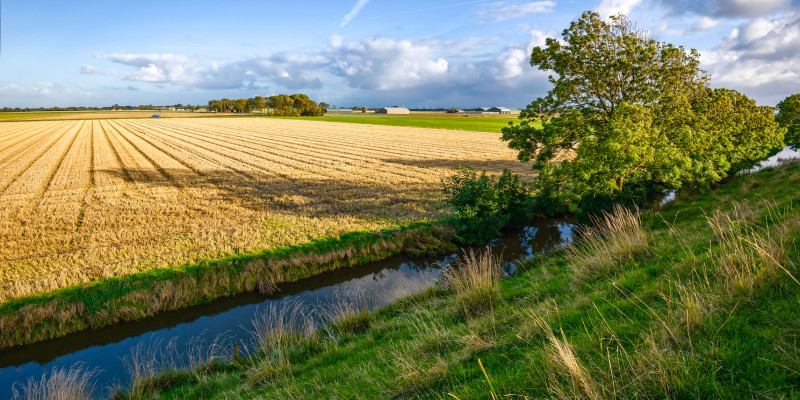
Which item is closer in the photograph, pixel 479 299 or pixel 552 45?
pixel 479 299

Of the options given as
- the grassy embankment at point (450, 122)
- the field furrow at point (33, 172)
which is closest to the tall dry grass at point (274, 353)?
the field furrow at point (33, 172)

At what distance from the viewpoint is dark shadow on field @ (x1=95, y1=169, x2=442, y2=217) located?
21.1 meters

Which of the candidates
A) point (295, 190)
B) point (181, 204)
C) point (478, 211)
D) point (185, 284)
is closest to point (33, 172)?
point (181, 204)

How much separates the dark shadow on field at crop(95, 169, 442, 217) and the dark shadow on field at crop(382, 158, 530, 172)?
873 cm

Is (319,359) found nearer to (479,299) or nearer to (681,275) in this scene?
(479,299)

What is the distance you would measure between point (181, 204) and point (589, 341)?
2283 cm

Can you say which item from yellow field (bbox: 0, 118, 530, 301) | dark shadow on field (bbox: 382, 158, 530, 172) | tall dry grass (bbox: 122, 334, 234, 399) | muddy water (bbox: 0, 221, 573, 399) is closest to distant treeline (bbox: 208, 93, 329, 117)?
yellow field (bbox: 0, 118, 530, 301)

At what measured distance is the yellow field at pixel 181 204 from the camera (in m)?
13.7

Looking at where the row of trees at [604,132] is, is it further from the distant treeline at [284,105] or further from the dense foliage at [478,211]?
the distant treeline at [284,105]

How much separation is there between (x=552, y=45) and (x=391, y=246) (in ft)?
43.0

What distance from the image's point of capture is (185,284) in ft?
40.2

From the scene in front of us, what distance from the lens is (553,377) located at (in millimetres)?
3752

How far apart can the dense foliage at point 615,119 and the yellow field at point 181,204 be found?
23.7ft

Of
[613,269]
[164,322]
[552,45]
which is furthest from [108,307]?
[552,45]
